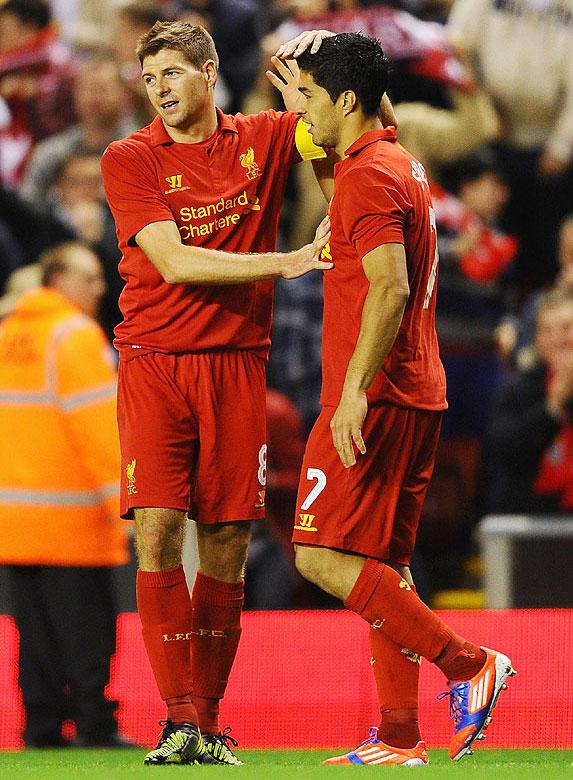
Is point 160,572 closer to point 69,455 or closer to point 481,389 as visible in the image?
point 69,455

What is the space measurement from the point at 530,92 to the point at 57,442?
14.8 ft

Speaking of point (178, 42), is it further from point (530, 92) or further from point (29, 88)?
point (29, 88)

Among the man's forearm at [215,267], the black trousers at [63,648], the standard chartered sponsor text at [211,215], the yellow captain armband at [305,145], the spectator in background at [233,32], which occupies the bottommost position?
the black trousers at [63,648]

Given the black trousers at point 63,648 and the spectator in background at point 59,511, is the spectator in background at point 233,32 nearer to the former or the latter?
the spectator in background at point 59,511

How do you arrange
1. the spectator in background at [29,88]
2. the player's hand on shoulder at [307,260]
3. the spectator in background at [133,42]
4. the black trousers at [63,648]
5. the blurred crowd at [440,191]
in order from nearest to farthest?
the player's hand on shoulder at [307,260] → the black trousers at [63,648] → the blurred crowd at [440,191] → the spectator in background at [133,42] → the spectator in background at [29,88]

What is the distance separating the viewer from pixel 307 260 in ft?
14.5

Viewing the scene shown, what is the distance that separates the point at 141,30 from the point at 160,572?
5.74 m

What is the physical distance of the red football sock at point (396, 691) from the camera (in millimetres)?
4492

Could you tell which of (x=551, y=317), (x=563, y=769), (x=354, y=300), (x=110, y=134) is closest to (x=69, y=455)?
(x=354, y=300)

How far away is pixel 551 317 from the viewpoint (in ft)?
25.8

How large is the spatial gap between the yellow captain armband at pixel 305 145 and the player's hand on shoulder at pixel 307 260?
1.40 ft

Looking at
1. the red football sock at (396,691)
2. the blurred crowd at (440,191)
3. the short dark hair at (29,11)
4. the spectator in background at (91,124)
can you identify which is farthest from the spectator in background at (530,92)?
the red football sock at (396,691)

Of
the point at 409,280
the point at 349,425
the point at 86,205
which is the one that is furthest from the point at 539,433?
the point at 349,425

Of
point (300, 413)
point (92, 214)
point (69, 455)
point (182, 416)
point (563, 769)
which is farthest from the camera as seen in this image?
point (92, 214)
